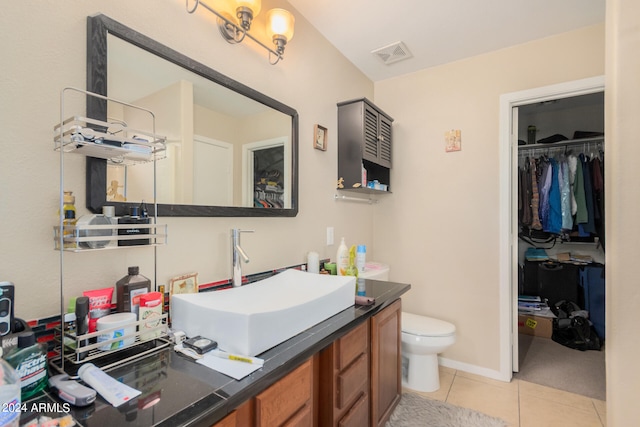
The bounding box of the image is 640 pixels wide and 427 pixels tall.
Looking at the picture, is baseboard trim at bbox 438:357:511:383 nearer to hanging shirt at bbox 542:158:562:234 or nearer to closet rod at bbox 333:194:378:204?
closet rod at bbox 333:194:378:204

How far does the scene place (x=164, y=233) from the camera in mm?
1150

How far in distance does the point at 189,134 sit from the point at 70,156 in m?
0.42

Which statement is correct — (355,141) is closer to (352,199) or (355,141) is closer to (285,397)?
(352,199)

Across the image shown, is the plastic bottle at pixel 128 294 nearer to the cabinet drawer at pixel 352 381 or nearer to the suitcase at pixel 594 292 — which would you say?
the cabinet drawer at pixel 352 381

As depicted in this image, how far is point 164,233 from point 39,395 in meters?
0.56

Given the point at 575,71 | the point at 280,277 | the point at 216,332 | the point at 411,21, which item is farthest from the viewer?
the point at 575,71

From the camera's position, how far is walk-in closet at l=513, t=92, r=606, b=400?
2.91m

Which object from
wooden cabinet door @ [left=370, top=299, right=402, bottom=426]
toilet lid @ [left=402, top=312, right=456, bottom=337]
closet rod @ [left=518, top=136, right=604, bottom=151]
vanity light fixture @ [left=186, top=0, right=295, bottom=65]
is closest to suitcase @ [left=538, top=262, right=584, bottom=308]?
closet rod @ [left=518, top=136, right=604, bottom=151]

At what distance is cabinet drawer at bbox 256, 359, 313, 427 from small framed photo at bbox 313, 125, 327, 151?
1363 mm

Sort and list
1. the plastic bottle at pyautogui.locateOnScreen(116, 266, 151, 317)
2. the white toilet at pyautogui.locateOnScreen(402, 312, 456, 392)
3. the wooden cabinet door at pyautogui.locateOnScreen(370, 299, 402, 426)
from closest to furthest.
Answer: the plastic bottle at pyautogui.locateOnScreen(116, 266, 151, 317)
the wooden cabinet door at pyautogui.locateOnScreen(370, 299, 402, 426)
the white toilet at pyautogui.locateOnScreen(402, 312, 456, 392)

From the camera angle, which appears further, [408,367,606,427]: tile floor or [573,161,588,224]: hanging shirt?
[573,161,588,224]: hanging shirt

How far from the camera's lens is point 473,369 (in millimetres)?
2449

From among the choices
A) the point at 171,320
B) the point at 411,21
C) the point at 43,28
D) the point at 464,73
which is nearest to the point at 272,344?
the point at 171,320

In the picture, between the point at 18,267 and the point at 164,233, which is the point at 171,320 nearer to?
the point at 164,233
